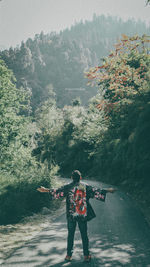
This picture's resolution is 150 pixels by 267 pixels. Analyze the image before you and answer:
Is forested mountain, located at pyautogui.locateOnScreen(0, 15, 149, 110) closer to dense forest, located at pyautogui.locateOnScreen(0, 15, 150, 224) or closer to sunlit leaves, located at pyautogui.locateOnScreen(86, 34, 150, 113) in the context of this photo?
dense forest, located at pyautogui.locateOnScreen(0, 15, 150, 224)

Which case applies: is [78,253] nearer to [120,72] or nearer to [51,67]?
[120,72]

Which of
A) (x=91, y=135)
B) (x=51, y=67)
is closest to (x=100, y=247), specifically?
(x=91, y=135)

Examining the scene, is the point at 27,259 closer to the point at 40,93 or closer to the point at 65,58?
the point at 40,93

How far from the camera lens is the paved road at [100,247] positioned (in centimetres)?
484

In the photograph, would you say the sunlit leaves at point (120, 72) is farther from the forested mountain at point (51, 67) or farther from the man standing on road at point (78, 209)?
the forested mountain at point (51, 67)

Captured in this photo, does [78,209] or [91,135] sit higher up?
[91,135]

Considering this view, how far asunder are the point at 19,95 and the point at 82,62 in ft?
448

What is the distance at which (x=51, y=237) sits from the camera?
22.3 feet

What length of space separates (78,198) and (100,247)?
1876 mm

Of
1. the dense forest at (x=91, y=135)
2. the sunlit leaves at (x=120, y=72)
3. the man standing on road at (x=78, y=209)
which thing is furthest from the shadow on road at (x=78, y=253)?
the sunlit leaves at (x=120, y=72)

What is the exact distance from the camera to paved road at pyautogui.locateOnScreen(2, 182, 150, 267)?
484 cm

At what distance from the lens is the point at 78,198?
4.87 m

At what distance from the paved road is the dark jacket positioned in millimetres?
951

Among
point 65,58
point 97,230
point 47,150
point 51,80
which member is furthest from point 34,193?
point 65,58
